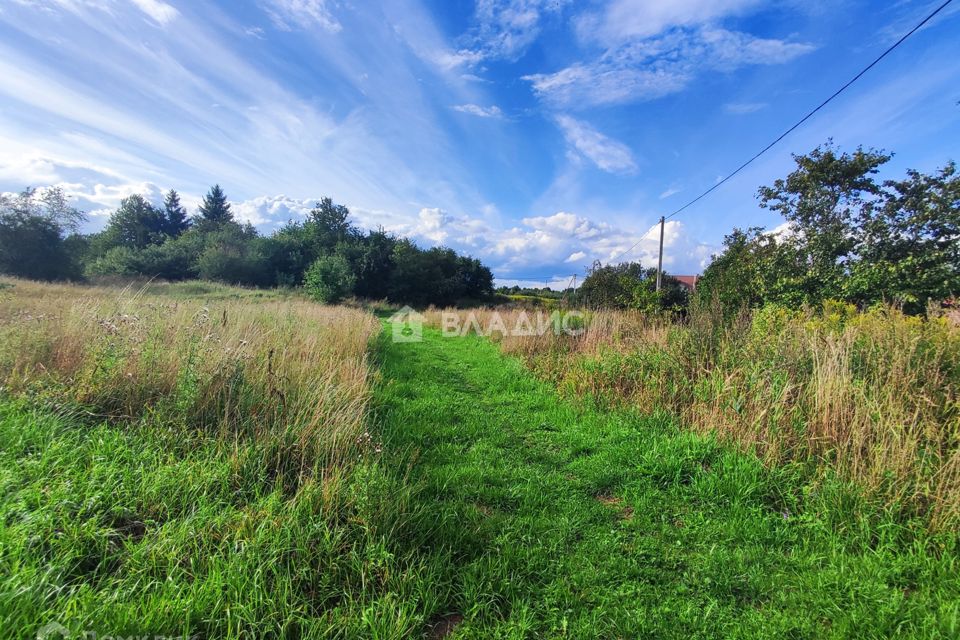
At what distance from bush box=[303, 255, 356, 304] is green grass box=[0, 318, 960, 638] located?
60.0ft

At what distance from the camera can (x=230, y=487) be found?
2.06 meters

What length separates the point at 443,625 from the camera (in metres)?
1.57

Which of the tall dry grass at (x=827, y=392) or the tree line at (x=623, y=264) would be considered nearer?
the tall dry grass at (x=827, y=392)

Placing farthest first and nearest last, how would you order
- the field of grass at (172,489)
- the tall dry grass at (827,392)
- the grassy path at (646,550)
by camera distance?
the tall dry grass at (827,392) → the grassy path at (646,550) → the field of grass at (172,489)

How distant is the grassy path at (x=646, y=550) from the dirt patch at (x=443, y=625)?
2cm

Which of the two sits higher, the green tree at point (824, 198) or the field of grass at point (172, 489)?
the green tree at point (824, 198)

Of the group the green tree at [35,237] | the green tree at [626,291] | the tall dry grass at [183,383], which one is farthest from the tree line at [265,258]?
the tall dry grass at [183,383]

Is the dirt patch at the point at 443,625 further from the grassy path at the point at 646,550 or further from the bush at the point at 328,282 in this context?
the bush at the point at 328,282

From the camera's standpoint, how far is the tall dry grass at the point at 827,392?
218cm

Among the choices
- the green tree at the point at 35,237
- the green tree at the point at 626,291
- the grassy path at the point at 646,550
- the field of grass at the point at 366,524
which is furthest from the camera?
the green tree at the point at 35,237

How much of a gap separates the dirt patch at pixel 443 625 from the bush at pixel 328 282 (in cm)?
1985

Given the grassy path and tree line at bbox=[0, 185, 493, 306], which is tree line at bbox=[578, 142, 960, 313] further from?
tree line at bbox=[0, 185, 493, 306]

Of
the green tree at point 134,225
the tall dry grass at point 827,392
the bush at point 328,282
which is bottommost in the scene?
the tall dry grass at point 827,392

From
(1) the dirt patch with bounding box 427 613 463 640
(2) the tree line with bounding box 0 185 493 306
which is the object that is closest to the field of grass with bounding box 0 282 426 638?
(1) the dirt patch with bounding box 427 613 463 640
